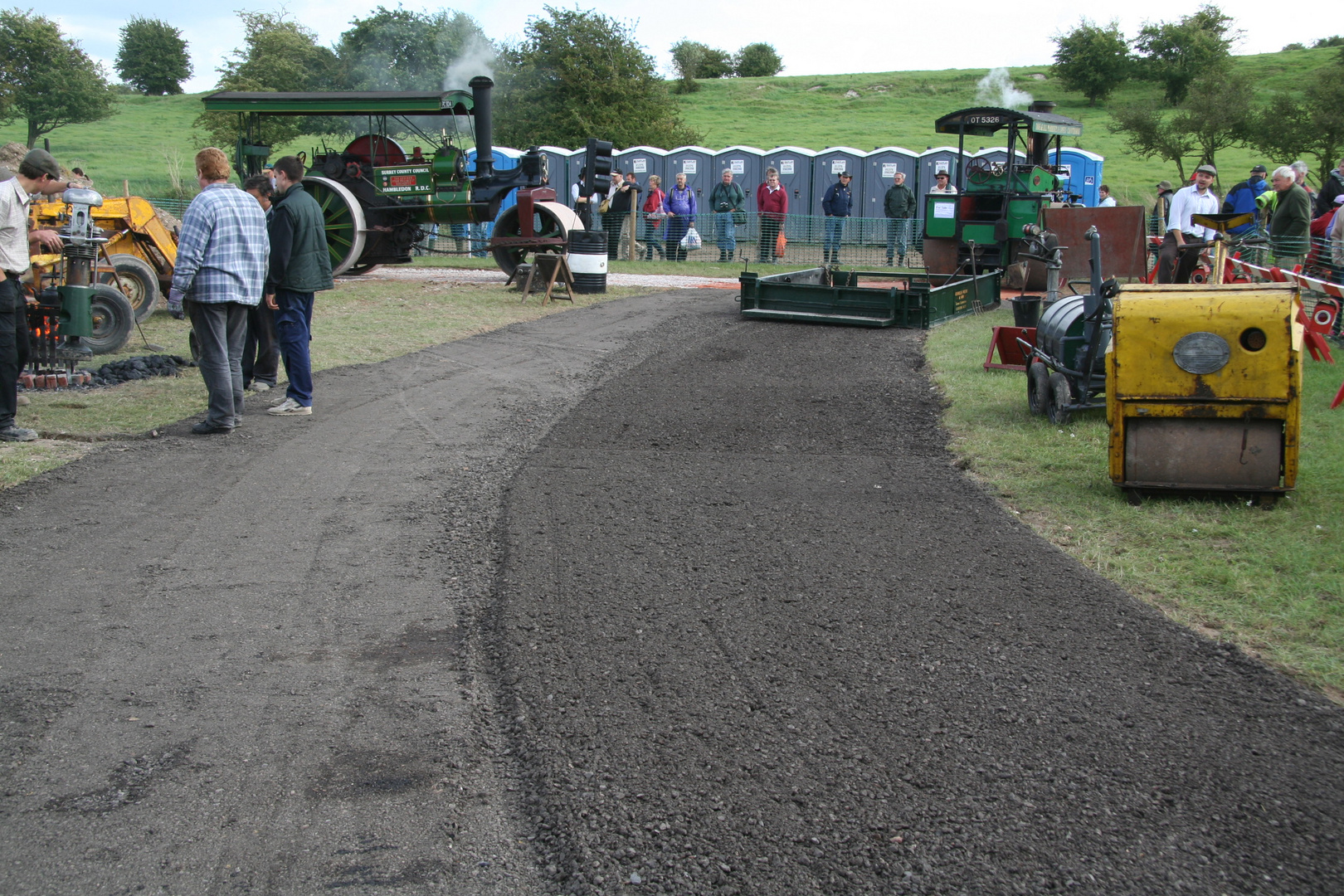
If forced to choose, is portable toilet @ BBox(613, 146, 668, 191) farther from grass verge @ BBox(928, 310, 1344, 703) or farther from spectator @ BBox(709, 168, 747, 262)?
grass verge @ BBox(928, 310, 1344, 703)

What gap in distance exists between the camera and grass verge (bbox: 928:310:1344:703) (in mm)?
4348

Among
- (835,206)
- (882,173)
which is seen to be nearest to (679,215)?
(835,206)

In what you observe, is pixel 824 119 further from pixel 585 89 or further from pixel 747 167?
pixel 747 167

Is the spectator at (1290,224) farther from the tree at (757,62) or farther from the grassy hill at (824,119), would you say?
the tree at (757,62)

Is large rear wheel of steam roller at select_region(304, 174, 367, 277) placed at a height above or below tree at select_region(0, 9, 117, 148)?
below

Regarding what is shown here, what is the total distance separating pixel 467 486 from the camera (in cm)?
644

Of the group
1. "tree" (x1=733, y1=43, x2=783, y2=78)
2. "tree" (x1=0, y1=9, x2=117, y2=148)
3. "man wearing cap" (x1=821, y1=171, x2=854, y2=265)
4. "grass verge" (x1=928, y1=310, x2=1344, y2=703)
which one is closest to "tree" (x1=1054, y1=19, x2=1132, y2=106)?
"tree" (x1=733, y1=43, x2=783, y2=78)

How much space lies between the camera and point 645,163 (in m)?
31.2

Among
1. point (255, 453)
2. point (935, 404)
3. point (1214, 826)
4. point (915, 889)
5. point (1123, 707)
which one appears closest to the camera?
point (915, 889)

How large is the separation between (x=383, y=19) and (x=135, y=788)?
5578 cm

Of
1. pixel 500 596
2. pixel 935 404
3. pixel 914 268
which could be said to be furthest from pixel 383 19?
pixel 500 596

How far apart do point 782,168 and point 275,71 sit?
31.5 m

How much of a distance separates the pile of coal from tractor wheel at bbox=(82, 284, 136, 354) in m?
0.95

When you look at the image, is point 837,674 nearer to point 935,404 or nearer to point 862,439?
point 862,439
